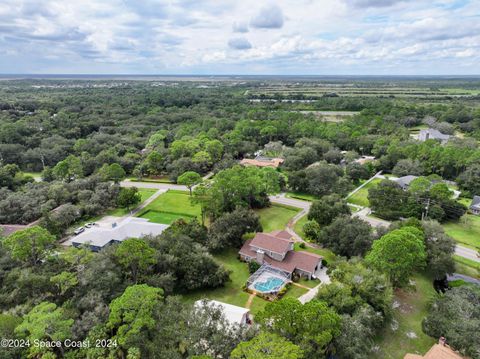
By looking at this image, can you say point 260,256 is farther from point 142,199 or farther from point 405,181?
point 405,181

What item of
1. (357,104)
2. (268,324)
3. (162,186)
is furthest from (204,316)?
(357,104)

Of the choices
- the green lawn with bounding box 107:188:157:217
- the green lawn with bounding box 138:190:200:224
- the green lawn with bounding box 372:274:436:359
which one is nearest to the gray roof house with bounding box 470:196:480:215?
the green lawn with bounding box 372:274:436:359

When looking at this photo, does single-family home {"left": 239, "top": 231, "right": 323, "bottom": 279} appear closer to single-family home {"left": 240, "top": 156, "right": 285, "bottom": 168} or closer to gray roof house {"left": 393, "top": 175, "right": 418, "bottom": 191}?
gray roof house {"left": 393, "top": 175, "right": 418, "bottom": 191}

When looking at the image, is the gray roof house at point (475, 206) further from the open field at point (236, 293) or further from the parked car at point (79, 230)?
the parked car at point (79, 230)

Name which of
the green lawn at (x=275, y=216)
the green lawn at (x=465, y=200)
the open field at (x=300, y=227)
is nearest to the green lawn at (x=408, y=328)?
the open field at (x=300, y=227)

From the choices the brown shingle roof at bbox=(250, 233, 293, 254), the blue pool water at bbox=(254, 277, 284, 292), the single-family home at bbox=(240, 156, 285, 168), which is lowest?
the blue pool water at bbox=(254, 277, 284, 292)

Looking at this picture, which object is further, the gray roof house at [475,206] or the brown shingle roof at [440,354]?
the gray roof house at [475,206]

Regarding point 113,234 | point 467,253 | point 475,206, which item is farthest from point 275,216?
point 475,206
